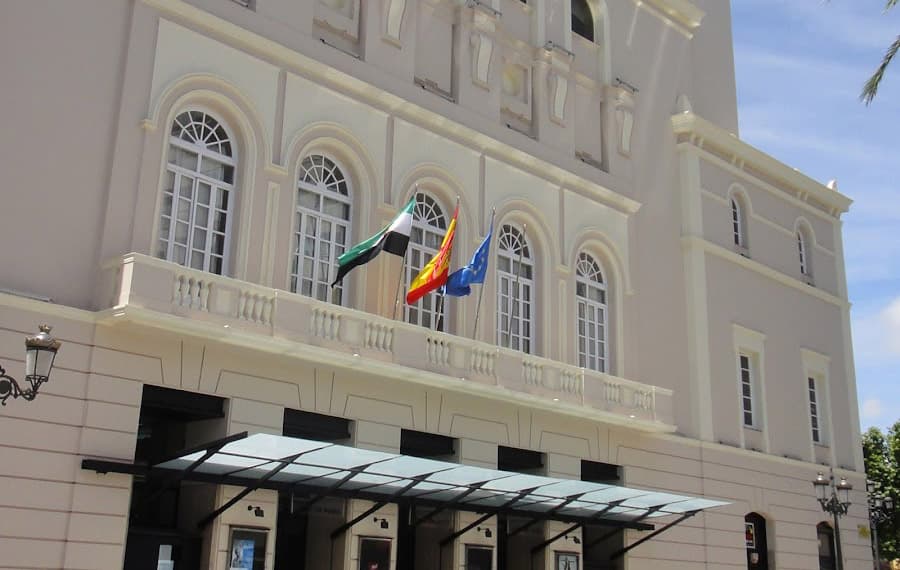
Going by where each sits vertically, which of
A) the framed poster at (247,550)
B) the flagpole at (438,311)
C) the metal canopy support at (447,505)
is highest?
the flagpole at (438,311)

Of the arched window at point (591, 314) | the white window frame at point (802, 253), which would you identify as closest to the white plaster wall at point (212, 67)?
the arched window at point (591, 314)

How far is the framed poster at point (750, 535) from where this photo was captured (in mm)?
26814

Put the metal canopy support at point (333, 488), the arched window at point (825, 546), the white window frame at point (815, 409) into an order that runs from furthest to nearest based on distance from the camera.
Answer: the white window frame at point (815, 409), the arched window at point (825, 546), the metal canopy support at point (333, 488)

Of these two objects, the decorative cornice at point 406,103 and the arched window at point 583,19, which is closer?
the decorative cornice at point 406,103

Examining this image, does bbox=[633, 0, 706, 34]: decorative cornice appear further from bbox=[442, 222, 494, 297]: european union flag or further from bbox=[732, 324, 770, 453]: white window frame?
bbox=[442, 222, 494, 297]: european union flag

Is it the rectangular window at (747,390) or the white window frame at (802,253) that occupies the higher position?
the white window frame at (802,253)

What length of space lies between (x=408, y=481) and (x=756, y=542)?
518 inches

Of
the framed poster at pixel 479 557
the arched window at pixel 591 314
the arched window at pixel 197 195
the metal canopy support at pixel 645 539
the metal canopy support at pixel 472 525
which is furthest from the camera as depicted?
the arched window at pixel 591 314

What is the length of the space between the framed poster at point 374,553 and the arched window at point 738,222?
15125mm

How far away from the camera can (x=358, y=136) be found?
19938mm

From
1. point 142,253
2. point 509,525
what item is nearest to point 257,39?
point 142,253

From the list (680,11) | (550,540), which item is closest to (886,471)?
(680,11)

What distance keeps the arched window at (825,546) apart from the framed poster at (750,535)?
110 inches

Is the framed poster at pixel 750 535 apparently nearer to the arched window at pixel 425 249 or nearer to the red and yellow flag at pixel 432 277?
the arched window at pixel 425 249
